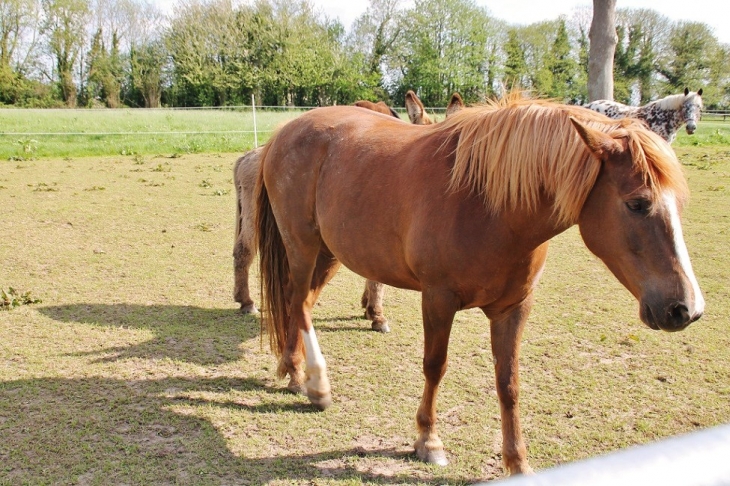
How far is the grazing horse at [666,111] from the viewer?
8.44 m

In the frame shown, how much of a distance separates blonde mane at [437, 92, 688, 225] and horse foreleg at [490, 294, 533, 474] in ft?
2.33

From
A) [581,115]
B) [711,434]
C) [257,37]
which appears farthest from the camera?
[257,37]

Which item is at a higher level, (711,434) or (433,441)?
(711,434)

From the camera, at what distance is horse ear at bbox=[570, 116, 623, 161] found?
6.65 feet

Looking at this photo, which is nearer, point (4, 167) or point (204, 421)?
point (204, 421)

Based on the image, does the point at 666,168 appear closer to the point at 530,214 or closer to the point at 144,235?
the point at 530,214

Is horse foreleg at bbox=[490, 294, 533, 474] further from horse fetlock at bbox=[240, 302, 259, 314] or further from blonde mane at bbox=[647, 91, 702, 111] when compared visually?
blonde mane at bbox=[647, 91, 702, 111]

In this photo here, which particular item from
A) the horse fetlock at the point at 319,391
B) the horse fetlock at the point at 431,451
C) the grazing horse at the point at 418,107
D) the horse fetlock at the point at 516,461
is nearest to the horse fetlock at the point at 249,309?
the horse fetlock at the point at 319,391

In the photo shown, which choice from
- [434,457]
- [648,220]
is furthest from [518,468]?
[648,220]

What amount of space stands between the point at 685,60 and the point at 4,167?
34.9 metres

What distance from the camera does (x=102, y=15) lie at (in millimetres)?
37844

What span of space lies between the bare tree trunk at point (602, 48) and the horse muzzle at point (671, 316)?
818cm

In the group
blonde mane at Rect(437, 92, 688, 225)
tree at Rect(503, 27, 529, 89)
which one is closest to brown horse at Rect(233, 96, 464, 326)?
blonde mane at Rect(437, 92, 688, 225)

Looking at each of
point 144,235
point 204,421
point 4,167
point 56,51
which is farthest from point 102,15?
point 204,421
